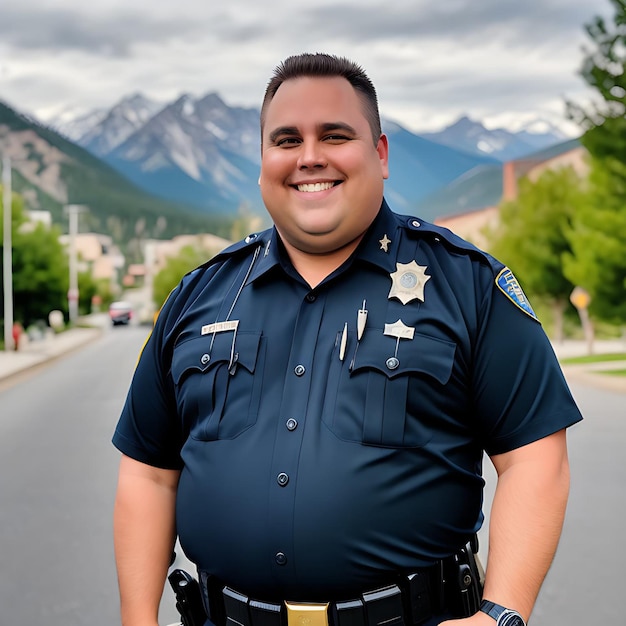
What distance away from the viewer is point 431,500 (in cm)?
230

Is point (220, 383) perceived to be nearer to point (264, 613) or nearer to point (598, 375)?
point (264, 613)

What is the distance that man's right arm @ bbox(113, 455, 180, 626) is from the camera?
2607 millimetres

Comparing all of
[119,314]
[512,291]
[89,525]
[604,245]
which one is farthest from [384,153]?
[119,314]

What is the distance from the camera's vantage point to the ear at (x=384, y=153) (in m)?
2.59

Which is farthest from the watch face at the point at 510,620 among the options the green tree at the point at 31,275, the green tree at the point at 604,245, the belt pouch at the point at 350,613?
the green tree at the point at 31,275

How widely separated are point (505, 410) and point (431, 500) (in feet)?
0.85

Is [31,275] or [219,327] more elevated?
[219,327]

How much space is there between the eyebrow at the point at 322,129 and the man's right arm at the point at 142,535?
2.95 ft

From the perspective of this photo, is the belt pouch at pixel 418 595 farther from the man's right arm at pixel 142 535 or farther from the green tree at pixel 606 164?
the green tree at pixel 606 164

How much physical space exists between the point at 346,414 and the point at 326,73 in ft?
2.62

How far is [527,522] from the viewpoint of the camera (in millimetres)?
2277

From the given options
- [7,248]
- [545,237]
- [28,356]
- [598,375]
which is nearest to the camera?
[598,375]

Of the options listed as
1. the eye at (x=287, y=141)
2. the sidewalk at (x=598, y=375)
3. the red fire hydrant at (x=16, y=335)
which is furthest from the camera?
the red fire hydrant at (x=16, y=335)

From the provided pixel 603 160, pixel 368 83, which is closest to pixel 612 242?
pixel 603 160
